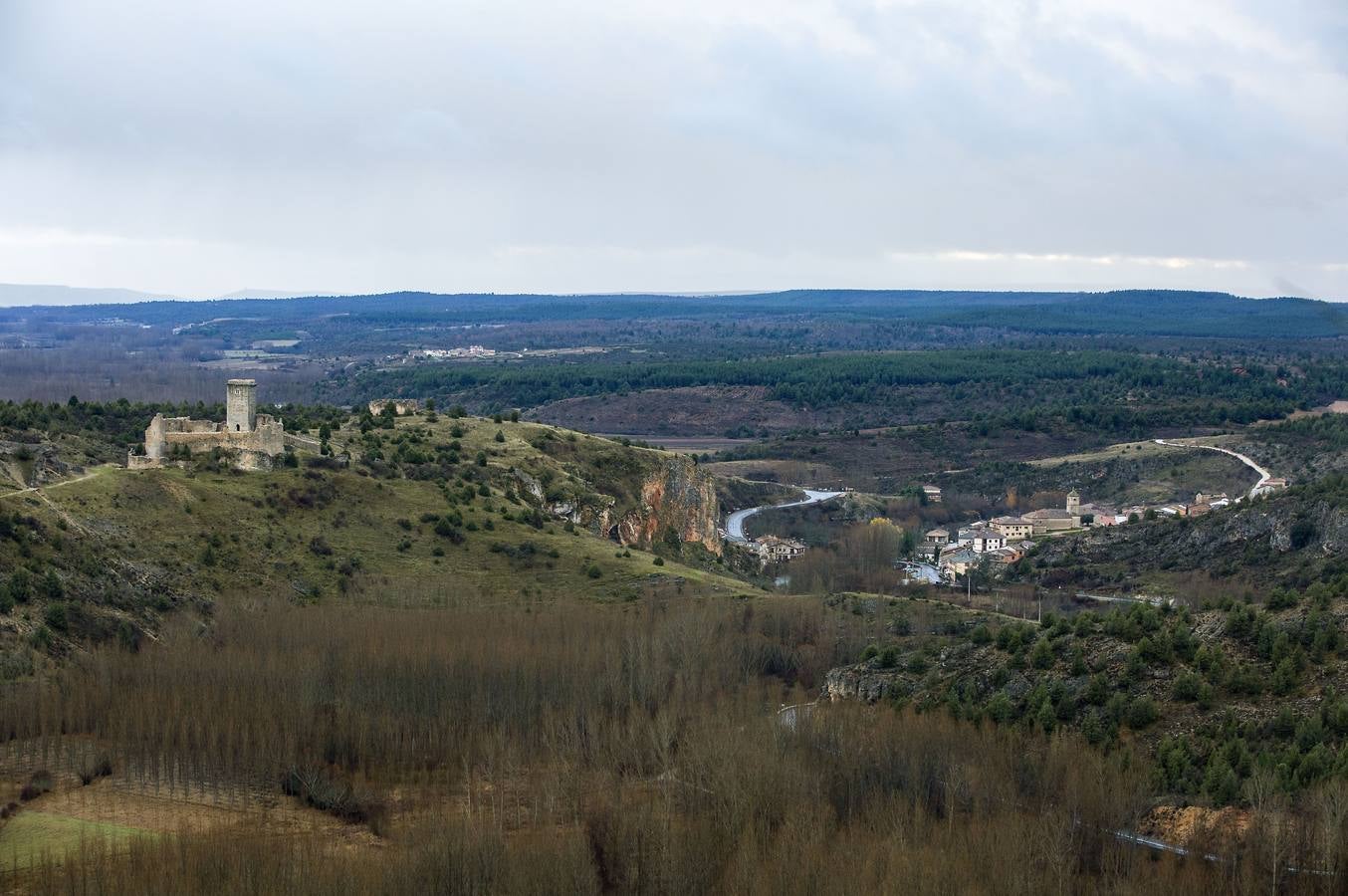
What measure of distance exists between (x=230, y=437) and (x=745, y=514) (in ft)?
175

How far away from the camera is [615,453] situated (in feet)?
325

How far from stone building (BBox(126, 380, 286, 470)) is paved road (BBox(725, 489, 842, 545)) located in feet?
119

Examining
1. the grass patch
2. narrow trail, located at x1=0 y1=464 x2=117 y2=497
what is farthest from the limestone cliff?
the grass patch

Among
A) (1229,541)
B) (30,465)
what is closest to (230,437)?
(30,465)

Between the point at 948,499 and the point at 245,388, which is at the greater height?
the point at 245,388

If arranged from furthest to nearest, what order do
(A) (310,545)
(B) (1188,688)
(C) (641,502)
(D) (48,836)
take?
(C) (641,502), (A) (310,545), (B) (1188,688), (D) (48,836)

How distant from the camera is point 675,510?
9862 cm

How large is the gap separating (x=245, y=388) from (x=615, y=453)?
26587 mm

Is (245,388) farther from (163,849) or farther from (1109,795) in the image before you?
(1109,795)

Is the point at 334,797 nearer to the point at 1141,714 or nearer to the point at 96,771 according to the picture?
the point at 96,771

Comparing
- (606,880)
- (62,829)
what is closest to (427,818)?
(606,880)

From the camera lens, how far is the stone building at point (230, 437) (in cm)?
7400

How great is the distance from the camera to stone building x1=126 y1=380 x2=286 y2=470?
74000 mm

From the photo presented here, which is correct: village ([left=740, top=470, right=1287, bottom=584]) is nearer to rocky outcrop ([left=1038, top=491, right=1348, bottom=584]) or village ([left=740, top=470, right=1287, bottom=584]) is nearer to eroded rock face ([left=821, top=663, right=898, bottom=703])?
rocky outcrop ([left=1038, top=491, right=1348, bottom=584])
